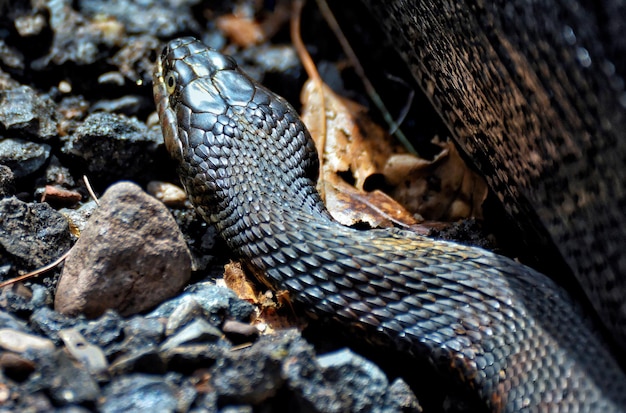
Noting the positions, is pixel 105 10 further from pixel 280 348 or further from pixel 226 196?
pixel 280 348

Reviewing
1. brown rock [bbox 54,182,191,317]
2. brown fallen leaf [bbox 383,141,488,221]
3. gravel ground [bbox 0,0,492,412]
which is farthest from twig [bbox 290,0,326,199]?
brown rock [bbox 54,182,191,317]

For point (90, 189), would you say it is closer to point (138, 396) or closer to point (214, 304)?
point (214, 304)

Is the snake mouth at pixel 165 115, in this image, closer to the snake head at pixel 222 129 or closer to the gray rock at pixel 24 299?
the snake head at pixel 222 129

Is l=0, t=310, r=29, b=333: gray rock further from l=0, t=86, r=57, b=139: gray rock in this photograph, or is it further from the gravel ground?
l=0, t=86, r=57, b=139: gray rock

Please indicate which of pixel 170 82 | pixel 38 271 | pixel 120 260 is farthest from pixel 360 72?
pixel 38 271

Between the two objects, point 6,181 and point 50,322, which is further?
point 6,181

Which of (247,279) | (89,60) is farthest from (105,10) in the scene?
(247,279)
